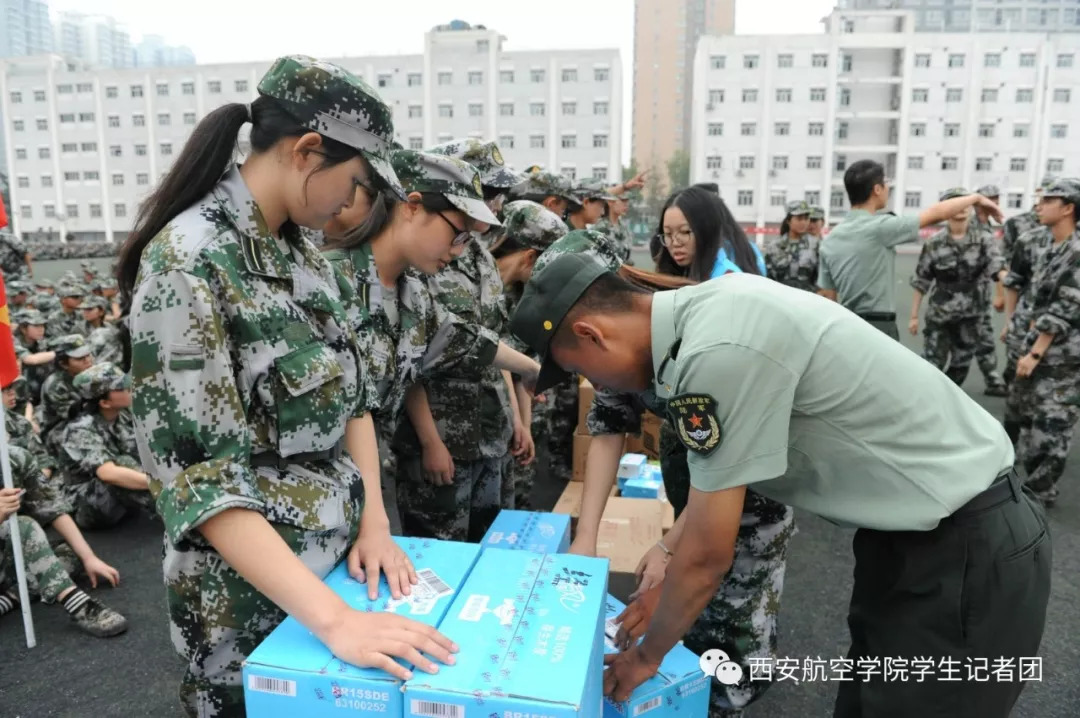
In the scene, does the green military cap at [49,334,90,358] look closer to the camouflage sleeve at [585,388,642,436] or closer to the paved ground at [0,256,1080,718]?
the paved ground at [0,256,1080,718]

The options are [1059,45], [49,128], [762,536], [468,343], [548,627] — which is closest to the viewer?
[548,627]

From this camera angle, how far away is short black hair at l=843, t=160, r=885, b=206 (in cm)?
348

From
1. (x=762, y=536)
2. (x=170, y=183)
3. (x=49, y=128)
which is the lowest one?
(x=762, y=536)

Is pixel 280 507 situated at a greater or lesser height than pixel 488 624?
→ greater

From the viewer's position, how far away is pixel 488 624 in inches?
40.3

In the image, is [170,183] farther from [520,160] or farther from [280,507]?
[520,160]

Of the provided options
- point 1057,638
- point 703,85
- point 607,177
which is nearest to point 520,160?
point 607,177

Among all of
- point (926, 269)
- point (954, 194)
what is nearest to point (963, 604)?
point (954, 194)

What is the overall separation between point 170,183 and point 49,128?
45773 mm

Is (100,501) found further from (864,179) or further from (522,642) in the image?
(864,179)

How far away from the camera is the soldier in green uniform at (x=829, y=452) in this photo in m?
1.05

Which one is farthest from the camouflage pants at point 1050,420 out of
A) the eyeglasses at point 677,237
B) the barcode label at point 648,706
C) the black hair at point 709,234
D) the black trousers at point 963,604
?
the barcode label at point 648,706

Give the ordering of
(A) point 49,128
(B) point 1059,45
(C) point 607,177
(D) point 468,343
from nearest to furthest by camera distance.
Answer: (D) point 468,343, (B) point 1059,45, (C) point 607,177, (A) point 49,128

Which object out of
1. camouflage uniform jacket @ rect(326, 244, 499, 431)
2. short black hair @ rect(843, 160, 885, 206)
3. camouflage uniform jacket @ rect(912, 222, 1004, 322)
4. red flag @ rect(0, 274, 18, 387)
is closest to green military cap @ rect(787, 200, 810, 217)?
camouflage uniform jacket @ rect(912, 222, 1004, 322)
